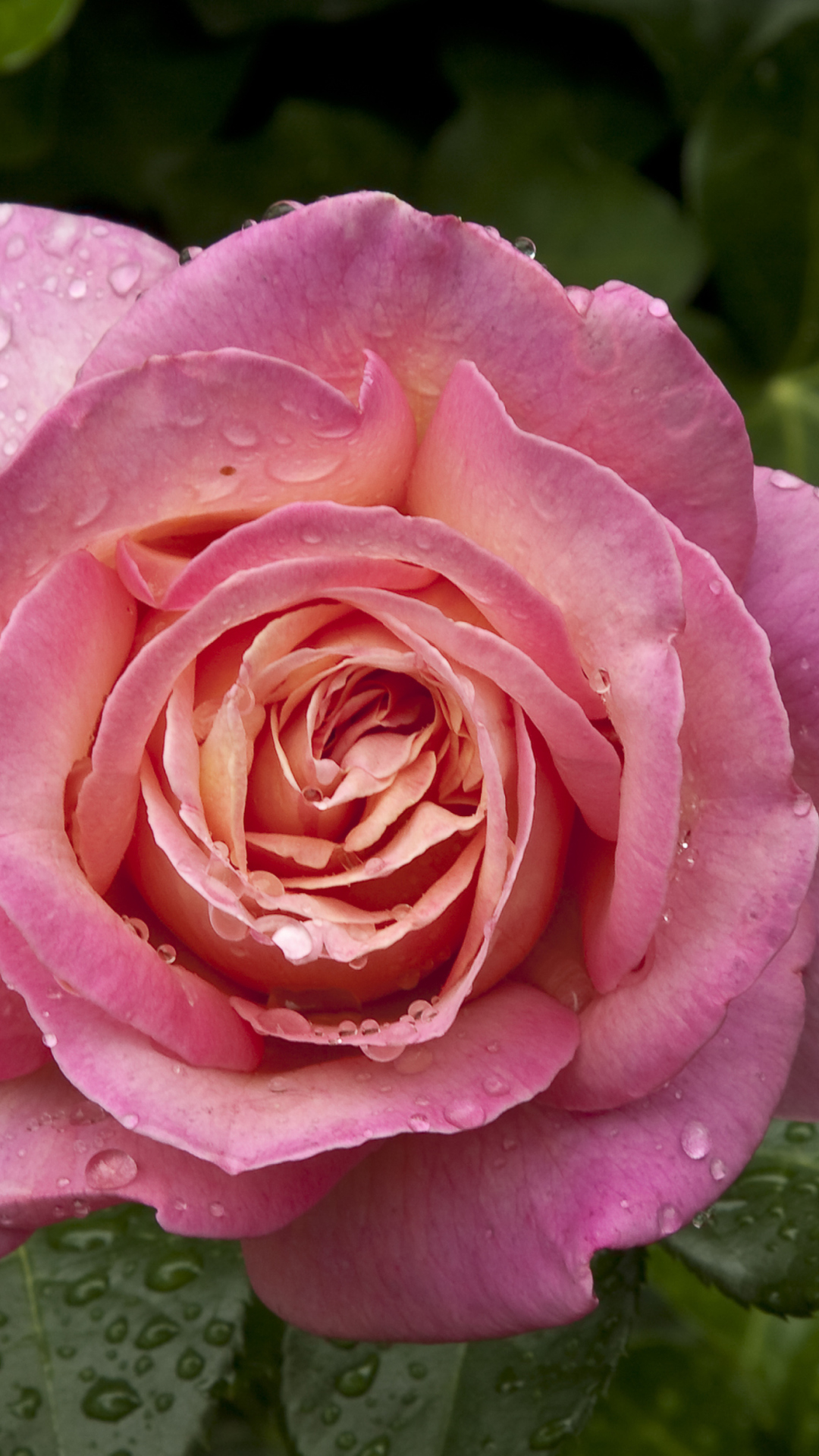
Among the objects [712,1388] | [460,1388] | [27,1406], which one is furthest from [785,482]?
[712,1388]

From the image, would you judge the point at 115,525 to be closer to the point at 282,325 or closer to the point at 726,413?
the point at 282,325

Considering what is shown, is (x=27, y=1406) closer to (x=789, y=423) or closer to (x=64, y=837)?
(x=64, y=837)

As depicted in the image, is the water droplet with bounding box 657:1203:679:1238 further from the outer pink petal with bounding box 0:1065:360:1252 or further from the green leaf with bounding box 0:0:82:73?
the green leaf with bounding box 0:0:82:73

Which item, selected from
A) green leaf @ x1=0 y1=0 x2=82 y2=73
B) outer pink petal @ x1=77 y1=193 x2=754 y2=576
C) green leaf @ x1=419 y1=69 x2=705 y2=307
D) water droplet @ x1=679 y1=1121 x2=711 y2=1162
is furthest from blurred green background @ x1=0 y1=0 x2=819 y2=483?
water droplet @ x1=679 y1=1121 x2=711 y2=1162

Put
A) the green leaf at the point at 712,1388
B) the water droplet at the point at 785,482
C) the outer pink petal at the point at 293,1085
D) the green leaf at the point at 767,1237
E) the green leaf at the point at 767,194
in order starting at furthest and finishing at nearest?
1. the green leaf at the point at 767,194
2. the green leaf at the point at 712,1388
3. the green leaf at the point at 767,1237
4. the water droplet at the point at 785,482
5. the outer pink petal at the point at 293,1085

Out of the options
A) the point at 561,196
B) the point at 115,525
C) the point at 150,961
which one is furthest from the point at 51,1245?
the point at 561,196

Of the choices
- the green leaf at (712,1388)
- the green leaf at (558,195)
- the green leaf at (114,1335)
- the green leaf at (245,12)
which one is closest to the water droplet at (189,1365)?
the green leaf at (114,1335)

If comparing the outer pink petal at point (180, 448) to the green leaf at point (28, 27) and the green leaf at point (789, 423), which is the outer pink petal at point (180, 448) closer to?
the green leaf at point (28, 27)
